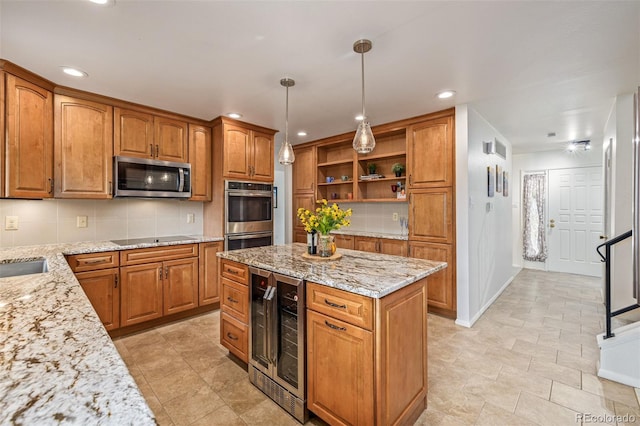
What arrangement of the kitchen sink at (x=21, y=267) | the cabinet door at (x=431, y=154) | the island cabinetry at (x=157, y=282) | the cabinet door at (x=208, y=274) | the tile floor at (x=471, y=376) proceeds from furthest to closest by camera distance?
the cabinet door at (x=208, y=274) < the cabinet door at (x=431, y=154) < the island cabinetry at (x=157, y=282) < the kitchen sink at (x=21, y=267) < the tile floor at (x=471, y=376)

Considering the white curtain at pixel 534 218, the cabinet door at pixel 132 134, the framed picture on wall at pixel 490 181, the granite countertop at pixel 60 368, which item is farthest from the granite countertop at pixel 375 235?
the white curtain at pixel 534 218

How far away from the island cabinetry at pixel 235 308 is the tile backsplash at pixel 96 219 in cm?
168

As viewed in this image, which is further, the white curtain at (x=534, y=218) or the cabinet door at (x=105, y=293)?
the white curtain at (x=534, y=218)

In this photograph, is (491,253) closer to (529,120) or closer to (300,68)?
(529,120)

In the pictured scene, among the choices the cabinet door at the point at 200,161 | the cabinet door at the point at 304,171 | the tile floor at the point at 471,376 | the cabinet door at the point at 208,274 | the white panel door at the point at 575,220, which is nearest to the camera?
the tile floor at the point at 471,376

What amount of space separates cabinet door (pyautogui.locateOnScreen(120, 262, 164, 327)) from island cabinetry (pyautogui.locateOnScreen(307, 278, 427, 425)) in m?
2.21

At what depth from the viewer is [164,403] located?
6.44 ft

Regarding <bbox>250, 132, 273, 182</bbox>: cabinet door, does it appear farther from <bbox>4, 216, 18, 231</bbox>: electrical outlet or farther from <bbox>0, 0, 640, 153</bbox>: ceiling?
<bbox>4, 216, 18, 231</bbox>: electrical outlet

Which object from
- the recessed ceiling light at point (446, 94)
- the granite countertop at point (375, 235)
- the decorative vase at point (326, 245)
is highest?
the recessed ceiling light at point (446, 94)

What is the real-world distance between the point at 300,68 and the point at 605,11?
6.47 feet

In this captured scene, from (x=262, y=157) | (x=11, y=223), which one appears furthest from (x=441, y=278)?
(x=11, y=223)

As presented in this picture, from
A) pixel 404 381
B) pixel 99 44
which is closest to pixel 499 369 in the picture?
pixel 404 381

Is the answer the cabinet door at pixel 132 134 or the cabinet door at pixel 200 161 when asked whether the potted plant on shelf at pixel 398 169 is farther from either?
the cabinet door at pixel 132 134

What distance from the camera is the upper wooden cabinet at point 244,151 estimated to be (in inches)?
143
